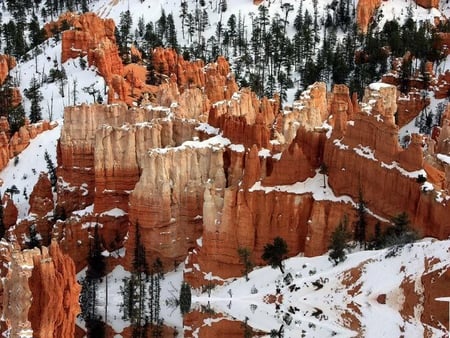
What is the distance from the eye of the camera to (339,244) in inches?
1304

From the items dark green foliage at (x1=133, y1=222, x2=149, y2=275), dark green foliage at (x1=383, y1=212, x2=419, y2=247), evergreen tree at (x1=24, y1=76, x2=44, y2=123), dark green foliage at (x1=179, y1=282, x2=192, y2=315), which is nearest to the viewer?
dark green foliage at (x1=383, y1=212, x2=419, y2=247)

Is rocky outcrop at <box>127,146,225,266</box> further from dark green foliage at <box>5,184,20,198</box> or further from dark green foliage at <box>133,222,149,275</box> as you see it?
dark green foliage at <box>5,184,20,198</box>

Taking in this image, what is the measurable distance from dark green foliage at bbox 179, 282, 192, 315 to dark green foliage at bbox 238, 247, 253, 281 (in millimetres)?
3288

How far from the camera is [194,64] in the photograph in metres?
78.4

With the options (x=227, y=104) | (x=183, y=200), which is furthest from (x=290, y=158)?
(x=227, y=104)

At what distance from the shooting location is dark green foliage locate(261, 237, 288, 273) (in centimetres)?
3572

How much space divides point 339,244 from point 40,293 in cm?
1419

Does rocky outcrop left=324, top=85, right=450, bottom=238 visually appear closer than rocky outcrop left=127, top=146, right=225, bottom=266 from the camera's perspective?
Yes

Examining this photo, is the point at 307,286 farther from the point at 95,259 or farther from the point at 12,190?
the point at 12,190

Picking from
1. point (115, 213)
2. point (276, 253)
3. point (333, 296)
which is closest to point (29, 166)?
point (115, 213)

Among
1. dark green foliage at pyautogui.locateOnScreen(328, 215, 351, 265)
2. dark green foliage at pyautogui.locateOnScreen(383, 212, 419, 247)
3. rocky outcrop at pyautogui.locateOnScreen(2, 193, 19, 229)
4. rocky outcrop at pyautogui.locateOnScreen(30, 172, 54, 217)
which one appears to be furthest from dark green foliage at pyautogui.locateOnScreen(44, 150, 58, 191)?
dark green foliage at pyautogui.locateOnScreen(383, 212, 419, 247)

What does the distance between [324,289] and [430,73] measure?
1596 inches

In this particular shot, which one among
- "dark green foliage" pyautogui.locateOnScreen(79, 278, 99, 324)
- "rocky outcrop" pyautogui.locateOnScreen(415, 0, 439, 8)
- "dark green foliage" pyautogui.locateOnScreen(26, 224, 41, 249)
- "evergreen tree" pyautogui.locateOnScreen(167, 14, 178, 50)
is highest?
"rocky outcrop" pyautogui.locateOnScreen(415, 0, 439, 8)

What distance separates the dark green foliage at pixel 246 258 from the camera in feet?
124
